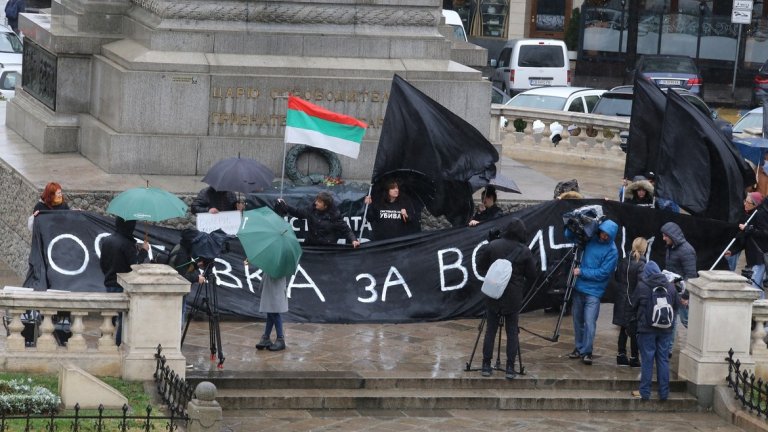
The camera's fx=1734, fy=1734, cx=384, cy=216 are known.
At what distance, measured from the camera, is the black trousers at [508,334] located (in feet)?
51.7

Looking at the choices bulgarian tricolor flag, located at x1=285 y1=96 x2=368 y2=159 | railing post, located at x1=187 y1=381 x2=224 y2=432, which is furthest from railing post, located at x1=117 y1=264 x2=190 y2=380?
bulgarian tricolor flag, located at x1=285 y1=96 x2=368 y2=159

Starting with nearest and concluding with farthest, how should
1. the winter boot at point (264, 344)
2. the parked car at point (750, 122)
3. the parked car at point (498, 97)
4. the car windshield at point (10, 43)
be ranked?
the winter boot at point (264, 344), the parked car at point (750, 122), the car windshield at point (10, 43), the parked car at point (498, 97)

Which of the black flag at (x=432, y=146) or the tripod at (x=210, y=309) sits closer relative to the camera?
the tripod at (x=210, y=309)

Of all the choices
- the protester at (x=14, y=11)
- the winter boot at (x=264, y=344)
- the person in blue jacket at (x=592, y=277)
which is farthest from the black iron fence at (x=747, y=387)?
the protester at (x=14, y=11)

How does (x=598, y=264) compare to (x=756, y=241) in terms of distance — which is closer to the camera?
(x=598, y=264)

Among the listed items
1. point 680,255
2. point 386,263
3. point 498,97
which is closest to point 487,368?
point 680,255

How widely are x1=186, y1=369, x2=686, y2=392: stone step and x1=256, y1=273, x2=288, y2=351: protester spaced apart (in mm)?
725

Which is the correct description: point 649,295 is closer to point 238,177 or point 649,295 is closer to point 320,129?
point 238,177

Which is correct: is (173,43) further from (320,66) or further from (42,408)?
(42,408)

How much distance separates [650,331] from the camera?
50.9ft

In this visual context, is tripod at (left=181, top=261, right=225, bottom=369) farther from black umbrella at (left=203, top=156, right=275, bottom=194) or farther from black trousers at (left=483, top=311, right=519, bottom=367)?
black trousers at (left=483, top=311, right=519, bottom=367)

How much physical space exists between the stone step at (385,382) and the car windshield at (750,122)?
13.9 metres

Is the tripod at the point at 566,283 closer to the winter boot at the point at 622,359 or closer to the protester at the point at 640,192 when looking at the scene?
the winter boot at the point at 622,359

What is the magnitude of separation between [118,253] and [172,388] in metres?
1.95
